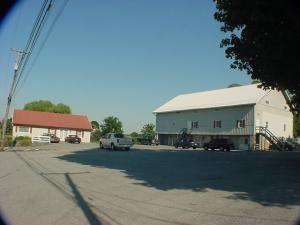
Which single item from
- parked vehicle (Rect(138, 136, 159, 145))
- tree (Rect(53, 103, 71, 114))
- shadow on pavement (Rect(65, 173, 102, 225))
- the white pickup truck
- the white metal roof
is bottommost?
shadow on pavement (Rect(65, 173, 102, 225))

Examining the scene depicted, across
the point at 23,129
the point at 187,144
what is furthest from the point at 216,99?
the point at 23,129

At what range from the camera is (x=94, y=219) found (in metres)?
9.27

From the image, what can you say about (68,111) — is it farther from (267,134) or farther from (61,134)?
(267,134)

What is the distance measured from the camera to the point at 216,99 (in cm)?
6334

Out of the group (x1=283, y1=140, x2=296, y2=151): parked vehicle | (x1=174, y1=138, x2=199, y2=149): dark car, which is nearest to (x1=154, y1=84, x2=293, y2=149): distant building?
(x1=283, y1=140, x2=296, y2=151): parked vehicle

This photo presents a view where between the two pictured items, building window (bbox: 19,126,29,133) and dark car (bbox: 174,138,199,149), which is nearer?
dark car (bbox: 174,138,199,149)

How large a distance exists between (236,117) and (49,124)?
119 ft

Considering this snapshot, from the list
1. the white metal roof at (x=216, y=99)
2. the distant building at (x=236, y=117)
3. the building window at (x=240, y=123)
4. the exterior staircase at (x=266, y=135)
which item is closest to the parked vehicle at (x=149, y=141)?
the distant building at (x=236, y=117)

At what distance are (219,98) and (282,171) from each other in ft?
147

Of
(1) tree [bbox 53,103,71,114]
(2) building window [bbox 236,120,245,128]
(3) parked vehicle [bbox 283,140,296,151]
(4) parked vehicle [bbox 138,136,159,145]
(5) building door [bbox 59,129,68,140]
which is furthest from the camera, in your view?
(1) tree [bbox 53,103,71,114]

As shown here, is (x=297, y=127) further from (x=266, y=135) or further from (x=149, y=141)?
(x=149, y=141)

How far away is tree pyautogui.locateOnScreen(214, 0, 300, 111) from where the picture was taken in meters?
15.6

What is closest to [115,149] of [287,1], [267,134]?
[267,134]

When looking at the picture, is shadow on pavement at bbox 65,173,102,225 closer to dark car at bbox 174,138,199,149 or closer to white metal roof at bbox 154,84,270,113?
dark car at bbox 174,138,199,149
